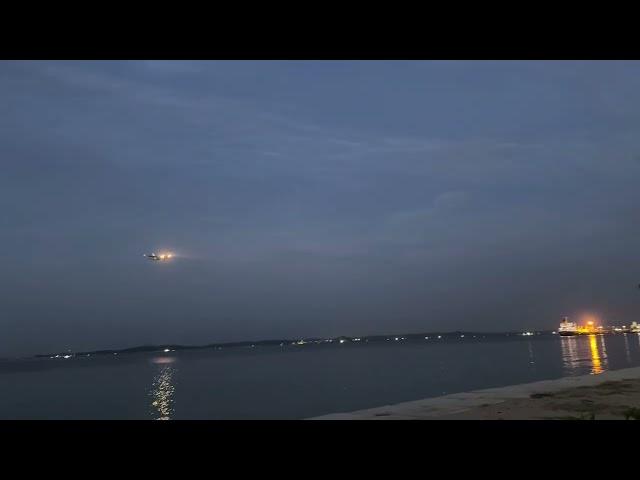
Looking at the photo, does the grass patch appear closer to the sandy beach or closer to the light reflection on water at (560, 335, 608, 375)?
the sandy beach

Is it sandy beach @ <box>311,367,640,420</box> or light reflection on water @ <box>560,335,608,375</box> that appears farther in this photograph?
light reflection on water @ <box>560,335,608,375</box>

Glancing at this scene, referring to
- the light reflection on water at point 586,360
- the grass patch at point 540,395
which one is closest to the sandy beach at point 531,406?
the grass patch at point 540,395

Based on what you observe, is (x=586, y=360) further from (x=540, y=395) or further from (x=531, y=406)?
(x=531, y=406)

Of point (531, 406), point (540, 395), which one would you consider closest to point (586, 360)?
point (540, 395)

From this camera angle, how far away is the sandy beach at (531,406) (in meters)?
9.94

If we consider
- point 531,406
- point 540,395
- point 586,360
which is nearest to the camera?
point 531,406

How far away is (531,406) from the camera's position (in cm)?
1130

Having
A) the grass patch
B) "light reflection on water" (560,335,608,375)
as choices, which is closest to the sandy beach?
the grass patch

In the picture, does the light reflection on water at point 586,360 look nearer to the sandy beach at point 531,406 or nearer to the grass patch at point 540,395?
the sandy beach at point 531,406

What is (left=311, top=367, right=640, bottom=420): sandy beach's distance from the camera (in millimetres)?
9938
